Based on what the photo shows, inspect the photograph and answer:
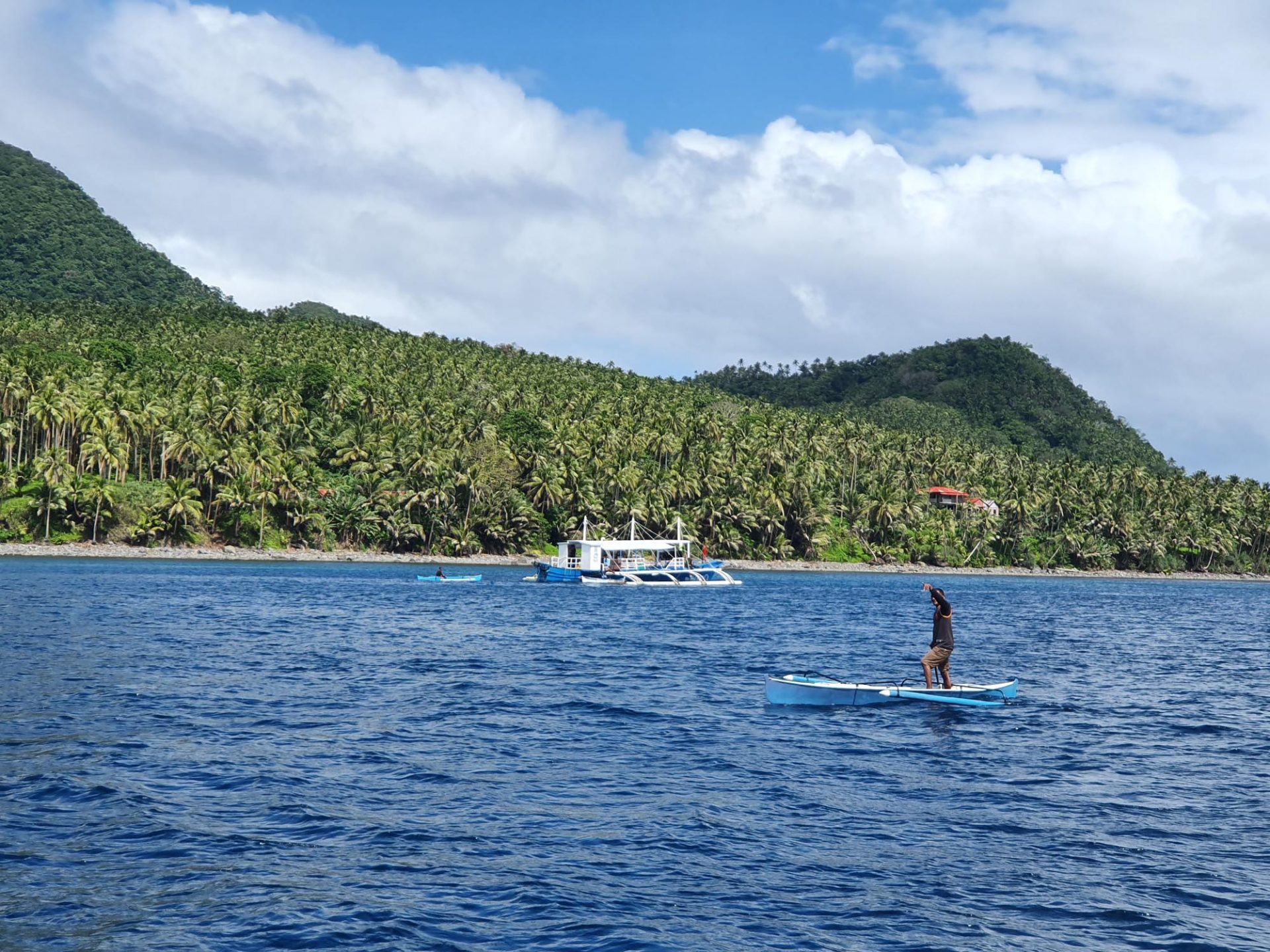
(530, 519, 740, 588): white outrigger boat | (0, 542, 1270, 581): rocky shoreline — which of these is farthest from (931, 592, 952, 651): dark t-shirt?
(0, 542, 1270, 581): rocky shoreline

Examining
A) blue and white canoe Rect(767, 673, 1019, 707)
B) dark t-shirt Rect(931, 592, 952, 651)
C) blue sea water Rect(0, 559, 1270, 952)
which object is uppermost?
dark t-shirt Rect(931, 592, 952, 651)

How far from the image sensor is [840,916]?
15469 mm

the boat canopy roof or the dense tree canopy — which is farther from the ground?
the dense tree canopy

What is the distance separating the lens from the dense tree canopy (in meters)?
125

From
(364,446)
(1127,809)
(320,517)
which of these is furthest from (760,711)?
(364,446)

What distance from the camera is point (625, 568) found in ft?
375

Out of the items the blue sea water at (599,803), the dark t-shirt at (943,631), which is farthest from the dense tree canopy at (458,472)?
the dark t-shirt at (943,631)

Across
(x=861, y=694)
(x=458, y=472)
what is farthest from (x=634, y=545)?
(x=861, y=694)

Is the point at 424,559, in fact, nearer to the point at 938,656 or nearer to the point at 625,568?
the point at 625,568

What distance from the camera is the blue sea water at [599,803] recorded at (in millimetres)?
15102

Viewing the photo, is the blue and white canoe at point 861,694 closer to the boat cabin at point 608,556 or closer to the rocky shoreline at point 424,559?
the boat cabin at point 608,556

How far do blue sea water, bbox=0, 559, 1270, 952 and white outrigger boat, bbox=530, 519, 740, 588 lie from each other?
6294cm

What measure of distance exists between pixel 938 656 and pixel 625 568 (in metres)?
81.3

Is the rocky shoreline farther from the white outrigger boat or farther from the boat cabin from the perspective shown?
the white outrigger boat
